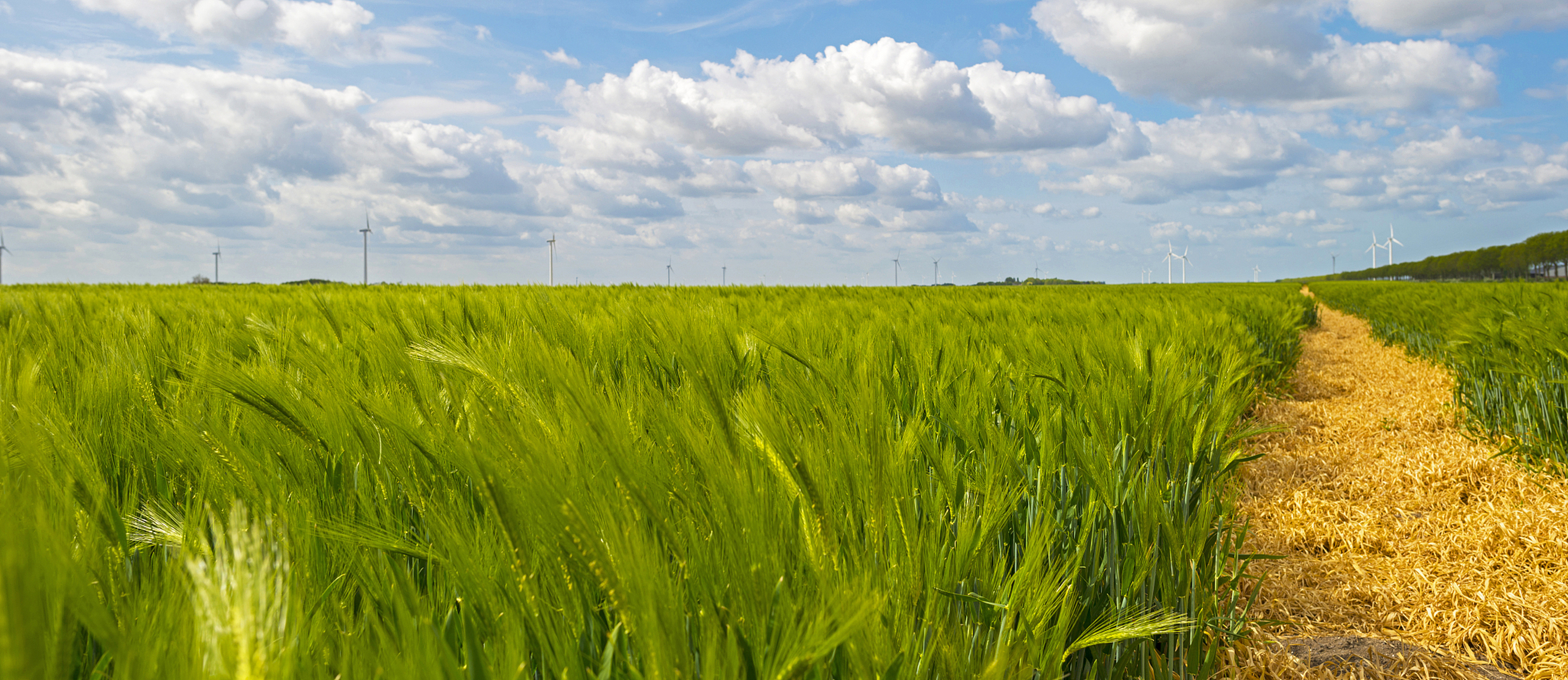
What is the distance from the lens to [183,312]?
177 inches

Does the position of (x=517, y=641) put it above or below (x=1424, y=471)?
above

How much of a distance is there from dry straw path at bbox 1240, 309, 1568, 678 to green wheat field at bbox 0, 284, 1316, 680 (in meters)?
0.95

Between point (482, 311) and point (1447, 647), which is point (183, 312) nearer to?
point (482, 311)

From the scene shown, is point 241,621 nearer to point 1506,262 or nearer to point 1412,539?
point 1412,539

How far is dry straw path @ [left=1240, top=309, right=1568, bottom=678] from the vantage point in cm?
233

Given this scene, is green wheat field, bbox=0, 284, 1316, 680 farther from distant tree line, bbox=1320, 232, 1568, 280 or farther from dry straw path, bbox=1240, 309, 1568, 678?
distant tree line, bbox=1320, 232, 1568, 280

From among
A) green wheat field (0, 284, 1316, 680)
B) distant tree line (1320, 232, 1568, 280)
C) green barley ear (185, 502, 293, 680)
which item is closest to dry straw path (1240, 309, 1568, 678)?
green wheat field (0, 284, 1316, 680)

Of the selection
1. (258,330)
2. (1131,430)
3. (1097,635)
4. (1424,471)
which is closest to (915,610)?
(1097,635)

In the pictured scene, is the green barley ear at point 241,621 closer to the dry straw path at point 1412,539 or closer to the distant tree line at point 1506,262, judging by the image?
the dry straw path at point 1412,539

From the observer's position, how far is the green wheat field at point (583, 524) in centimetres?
61

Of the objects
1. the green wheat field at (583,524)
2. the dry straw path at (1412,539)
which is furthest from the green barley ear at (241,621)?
the dry straw path at (1412,539)

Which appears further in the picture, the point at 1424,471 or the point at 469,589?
the point at 1424,471

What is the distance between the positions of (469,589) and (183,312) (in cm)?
493

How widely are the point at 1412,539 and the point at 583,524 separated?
388 centimetres
